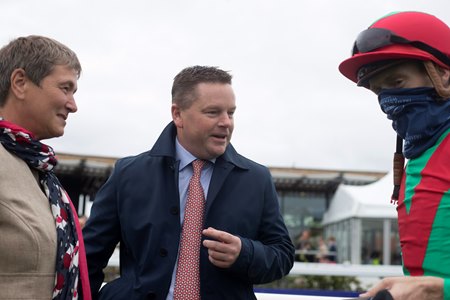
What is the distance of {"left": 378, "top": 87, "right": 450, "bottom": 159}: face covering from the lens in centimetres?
164

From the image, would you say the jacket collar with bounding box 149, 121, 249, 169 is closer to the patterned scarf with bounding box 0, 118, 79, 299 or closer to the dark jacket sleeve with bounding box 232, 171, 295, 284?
the dark jacket sleeve with bounding box 232, 171, 295, 284

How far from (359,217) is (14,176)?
11936mm

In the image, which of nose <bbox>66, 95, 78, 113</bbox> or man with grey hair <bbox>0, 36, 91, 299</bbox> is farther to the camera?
nose <bbox>66, 95, 78, 113</bbox>

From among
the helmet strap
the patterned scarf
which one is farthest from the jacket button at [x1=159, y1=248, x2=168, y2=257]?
the helmet strap

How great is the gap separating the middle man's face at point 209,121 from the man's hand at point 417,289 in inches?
47.2

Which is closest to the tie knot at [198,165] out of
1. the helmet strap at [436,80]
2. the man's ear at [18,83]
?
the man's ear at [18,83]

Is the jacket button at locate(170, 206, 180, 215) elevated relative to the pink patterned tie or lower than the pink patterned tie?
elevated

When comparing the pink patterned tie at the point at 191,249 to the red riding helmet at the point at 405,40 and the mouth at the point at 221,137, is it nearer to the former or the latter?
the mouth at the point at 221,137

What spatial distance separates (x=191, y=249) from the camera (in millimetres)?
2443

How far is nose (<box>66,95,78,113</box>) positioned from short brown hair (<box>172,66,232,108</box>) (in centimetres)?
62

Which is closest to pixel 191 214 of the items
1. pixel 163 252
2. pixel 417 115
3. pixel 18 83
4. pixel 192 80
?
pixel 163 252

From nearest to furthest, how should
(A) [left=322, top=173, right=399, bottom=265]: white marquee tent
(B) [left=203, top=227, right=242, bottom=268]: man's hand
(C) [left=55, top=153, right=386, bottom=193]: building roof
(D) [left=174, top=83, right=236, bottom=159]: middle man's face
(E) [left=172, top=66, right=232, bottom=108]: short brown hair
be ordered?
(B) [left=203, top=227, right=242, bottom=268]: man's hand < (D) [left=174, top=83, right=236, bottom=159]: middle man's face < (E) [left=172, top=66, right=232, bottom=108]: short brown hair < (A) [left=322, top=173, right=399, bottom=265]: white marquee tent < (C) [left=55, top=153, right=386, bottom=193]: building roof

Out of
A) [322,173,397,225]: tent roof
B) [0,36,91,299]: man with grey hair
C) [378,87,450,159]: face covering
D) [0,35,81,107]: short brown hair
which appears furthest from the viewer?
[322,173,397,225]: tent roof

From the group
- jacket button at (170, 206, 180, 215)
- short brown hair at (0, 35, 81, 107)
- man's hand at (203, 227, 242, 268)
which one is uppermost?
short brown hair at (0, 35, 81, 107)
